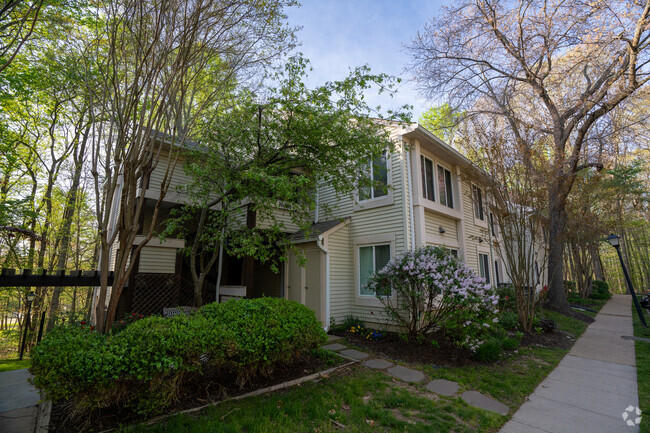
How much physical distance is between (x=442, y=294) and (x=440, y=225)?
345cm

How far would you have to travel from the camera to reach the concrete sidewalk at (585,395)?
3.44 meters

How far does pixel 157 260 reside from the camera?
29.5 feet

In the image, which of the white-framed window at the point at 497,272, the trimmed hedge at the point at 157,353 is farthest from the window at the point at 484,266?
the trimmed hedge at the point at 157,353

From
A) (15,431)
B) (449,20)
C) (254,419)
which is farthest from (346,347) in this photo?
(449,20)

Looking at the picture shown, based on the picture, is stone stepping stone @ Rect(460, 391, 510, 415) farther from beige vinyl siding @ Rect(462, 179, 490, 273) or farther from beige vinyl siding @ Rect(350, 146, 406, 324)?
beige vinyl siding @ Rect(462, 179, 490, 273)

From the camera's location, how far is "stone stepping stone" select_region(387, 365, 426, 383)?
483 cm

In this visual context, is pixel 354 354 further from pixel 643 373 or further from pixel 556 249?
pixel 556 249

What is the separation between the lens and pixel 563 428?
3361 millimetres

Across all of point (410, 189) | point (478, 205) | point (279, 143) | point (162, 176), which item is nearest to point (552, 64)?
point (478, 205)

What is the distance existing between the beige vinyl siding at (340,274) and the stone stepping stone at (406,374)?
3.13 m

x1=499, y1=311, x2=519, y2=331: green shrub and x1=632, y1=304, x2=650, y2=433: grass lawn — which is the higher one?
x1=499, y1=311, x2=519, y2=331: green shrub

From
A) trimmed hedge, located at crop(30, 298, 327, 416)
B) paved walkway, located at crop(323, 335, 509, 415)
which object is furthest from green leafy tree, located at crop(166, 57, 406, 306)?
paved walkway, located at crop(323, 335, 509, 415)

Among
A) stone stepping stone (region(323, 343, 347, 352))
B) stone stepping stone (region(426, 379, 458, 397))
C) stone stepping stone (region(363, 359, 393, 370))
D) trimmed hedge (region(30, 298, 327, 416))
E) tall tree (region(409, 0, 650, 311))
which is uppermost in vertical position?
tall tree (region(409, 0, 650, 311))

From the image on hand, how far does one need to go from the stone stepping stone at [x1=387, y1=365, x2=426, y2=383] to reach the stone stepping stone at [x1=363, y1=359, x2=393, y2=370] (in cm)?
15
